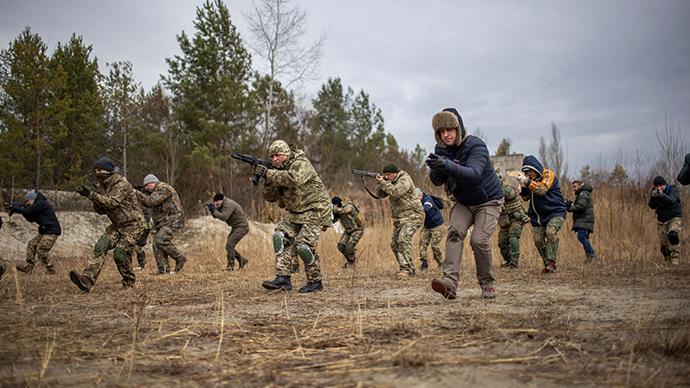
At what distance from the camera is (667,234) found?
9.48 meters

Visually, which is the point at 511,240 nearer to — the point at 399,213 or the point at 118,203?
the point at 399,213

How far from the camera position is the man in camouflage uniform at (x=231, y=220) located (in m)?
11.9

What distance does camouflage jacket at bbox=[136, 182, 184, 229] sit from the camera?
1054 centimetres

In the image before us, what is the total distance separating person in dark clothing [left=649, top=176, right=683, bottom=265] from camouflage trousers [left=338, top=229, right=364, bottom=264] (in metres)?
5.75

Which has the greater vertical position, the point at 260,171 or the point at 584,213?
the point at 260,171

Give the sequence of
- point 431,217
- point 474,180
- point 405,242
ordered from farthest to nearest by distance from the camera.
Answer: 1. point 431,217
2. point 405,242
3. point 474,180

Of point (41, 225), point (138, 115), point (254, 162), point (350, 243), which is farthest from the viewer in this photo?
point (138, 115)

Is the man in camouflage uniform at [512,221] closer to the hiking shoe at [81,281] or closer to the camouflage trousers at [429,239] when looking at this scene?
the camouflage trousers at [429,239]

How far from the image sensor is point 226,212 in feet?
39.9

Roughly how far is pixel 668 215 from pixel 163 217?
9809 mm

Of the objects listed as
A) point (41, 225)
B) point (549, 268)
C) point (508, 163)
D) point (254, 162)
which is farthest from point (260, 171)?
point (508, 163)

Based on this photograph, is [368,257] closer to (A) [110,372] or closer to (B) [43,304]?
(B) [43,304]

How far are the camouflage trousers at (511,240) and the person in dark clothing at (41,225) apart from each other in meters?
9.18

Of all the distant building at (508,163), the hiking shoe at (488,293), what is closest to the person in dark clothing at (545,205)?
the hiking shoe at (488,293)
